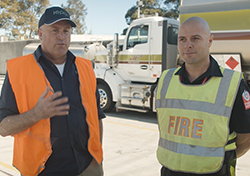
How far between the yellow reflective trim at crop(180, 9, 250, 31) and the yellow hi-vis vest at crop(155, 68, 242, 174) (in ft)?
14.4

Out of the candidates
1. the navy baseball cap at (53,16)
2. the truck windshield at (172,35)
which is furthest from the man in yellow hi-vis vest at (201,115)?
the truck windshield at (172,35)

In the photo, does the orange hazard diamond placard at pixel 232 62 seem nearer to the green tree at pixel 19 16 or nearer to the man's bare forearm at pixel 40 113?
the man's bare forearm at pixel 40 113

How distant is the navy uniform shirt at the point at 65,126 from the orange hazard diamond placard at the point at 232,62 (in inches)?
187

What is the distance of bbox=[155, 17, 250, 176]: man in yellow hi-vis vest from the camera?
1719mm

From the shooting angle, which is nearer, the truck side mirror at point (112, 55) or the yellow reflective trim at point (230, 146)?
the yellow reflective trim at point (230, 146)

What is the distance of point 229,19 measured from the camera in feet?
18.9

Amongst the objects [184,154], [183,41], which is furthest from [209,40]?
[184,154]

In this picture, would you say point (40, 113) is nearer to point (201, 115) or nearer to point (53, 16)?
point (53, 16)

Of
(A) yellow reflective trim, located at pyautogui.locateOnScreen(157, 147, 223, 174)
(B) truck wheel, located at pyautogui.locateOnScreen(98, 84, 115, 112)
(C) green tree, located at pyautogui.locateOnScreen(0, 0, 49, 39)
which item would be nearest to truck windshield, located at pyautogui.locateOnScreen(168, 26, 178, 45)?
(B) truck wheel, located at pyautogui.locateOnScreen(98, 84, 115, 112)

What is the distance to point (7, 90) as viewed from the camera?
185 cm

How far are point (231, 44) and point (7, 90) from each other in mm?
5240

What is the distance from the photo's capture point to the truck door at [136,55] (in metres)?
7.58

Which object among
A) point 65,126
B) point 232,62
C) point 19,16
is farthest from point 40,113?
point 19,16

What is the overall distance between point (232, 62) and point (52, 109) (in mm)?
5146
